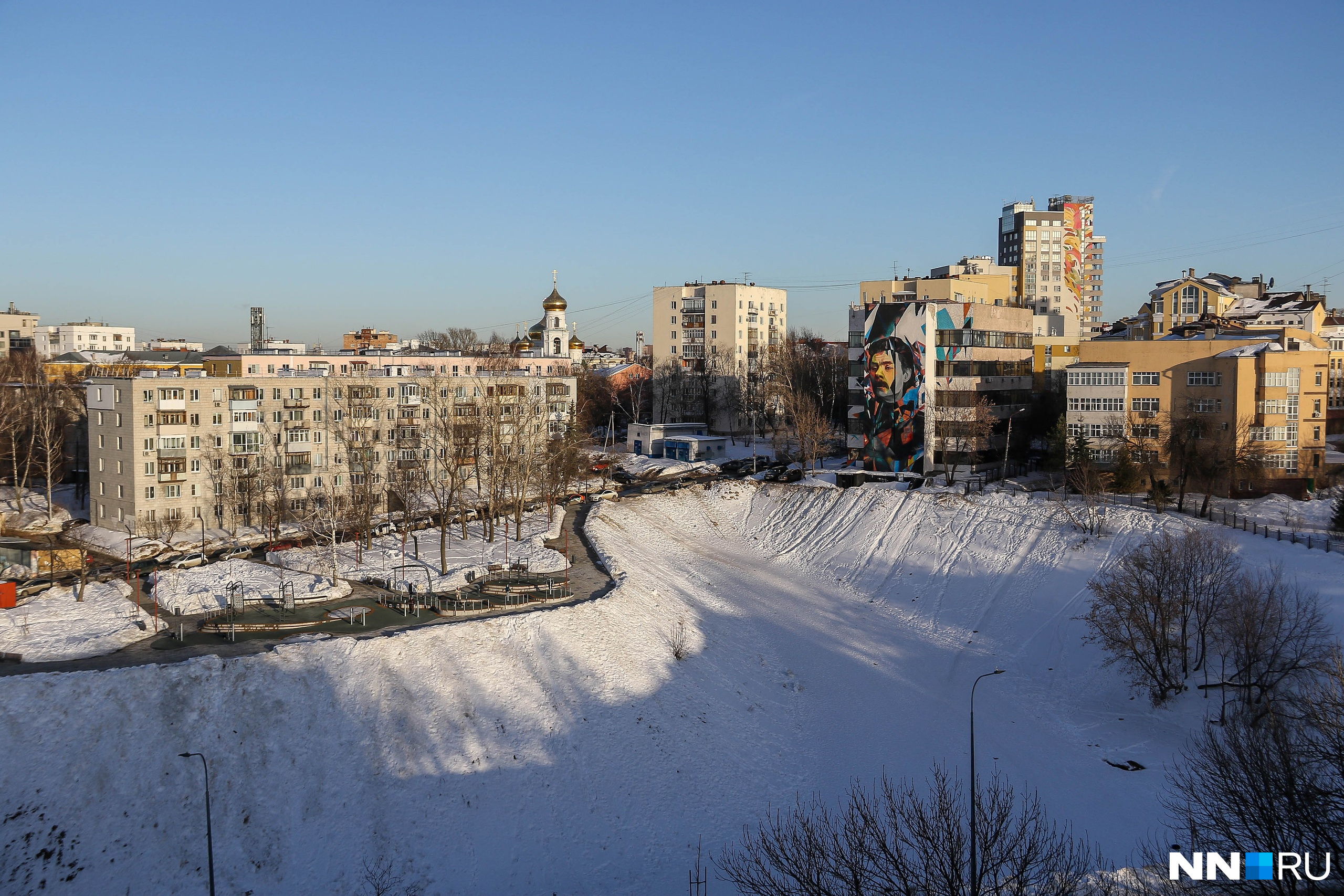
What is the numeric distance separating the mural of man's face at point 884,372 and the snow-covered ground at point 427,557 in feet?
68.3

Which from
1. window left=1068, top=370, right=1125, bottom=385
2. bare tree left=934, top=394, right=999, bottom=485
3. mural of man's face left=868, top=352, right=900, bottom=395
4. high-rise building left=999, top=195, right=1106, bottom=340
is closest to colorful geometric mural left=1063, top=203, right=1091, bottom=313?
high-rise building left=999, top=195, right=1106, bottom=340

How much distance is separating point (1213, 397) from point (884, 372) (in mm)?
15923

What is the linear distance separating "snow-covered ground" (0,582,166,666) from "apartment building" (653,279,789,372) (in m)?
60.3

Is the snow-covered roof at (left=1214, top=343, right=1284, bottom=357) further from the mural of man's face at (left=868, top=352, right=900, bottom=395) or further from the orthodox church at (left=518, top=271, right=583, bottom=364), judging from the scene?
the orthodox church at (left=518, top=271, right=583, bottom=364)

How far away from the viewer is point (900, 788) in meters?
21.5

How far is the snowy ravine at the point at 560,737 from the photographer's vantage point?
18500 millimetres

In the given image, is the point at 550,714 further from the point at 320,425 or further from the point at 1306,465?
the point at 1306,465

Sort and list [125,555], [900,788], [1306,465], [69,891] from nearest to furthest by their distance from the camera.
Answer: [69,891], [900,788], [125,555], [1306,465]

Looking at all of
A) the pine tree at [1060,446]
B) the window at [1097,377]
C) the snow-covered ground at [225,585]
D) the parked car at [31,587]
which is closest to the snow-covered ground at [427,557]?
the snow-covered ground at [225,585]

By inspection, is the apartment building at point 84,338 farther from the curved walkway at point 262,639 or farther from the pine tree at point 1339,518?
the pine tree at point 1339,518

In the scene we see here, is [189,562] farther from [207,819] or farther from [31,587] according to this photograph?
[207,819]

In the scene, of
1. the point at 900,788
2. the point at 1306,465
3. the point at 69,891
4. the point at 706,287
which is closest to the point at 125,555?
the point at 69,891

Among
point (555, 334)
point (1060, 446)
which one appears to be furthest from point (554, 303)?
point (1060, 446)

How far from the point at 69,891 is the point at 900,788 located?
56.1 ft
